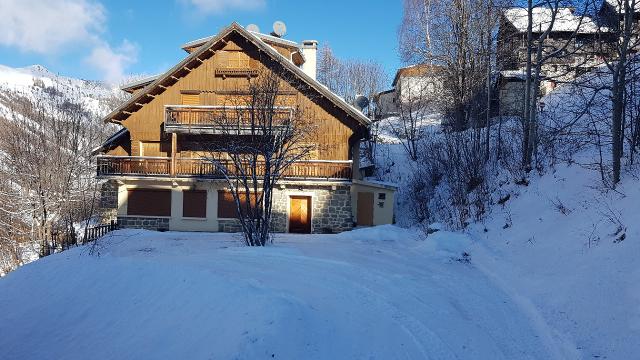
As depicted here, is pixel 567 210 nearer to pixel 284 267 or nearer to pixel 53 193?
pixel 284 267

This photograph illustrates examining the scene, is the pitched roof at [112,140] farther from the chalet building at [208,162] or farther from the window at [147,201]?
the window at [147,201]

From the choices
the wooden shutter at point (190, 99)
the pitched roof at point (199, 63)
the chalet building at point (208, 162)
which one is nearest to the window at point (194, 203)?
the chalet building at point (208, 162)

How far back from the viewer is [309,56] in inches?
1143

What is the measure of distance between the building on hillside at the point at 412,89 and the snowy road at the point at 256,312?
25488 mm

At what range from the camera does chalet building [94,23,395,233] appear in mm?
19750

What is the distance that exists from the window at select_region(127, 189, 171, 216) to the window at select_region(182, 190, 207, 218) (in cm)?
82

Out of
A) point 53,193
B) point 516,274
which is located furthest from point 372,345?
point 53,193

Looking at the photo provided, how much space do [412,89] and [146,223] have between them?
28.3 meters

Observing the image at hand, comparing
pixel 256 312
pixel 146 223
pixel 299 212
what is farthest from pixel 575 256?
pixel 146 223

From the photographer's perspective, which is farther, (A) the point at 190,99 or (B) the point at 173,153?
(A) the point at 190,99

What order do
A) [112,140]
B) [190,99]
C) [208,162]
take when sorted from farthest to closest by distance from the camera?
[112,140] < [190,99] < [208,162]

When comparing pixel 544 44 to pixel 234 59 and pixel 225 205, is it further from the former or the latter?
pixel 225 205

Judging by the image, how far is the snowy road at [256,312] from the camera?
5055mm

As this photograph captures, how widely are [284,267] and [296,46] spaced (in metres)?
20.2
